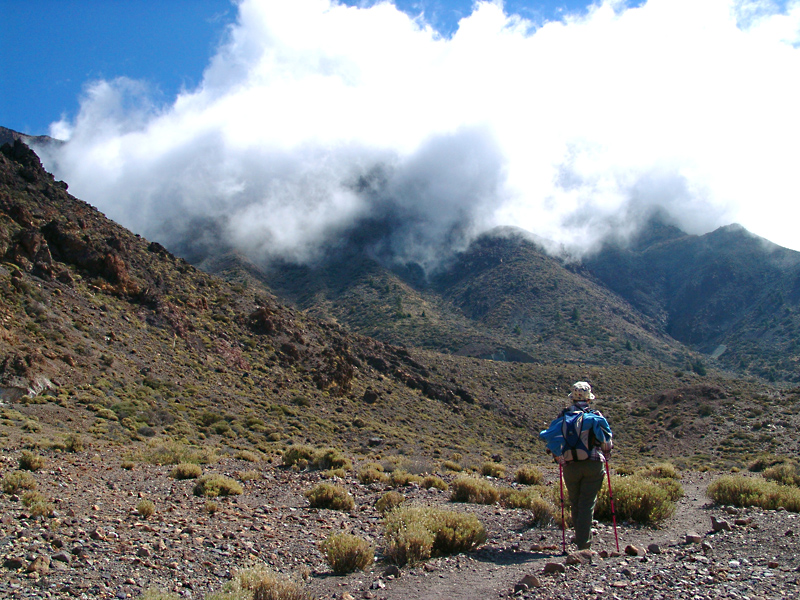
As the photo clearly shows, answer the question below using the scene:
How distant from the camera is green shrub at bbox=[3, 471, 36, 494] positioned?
8.91 metres

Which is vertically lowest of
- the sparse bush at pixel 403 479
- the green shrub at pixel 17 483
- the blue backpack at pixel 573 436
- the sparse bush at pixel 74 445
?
the sparse bush at pixel 403 479

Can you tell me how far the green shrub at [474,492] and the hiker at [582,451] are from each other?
4.82 metres

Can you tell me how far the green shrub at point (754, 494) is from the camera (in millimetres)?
9938

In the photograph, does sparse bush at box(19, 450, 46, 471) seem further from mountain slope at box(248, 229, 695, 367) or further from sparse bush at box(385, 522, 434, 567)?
mountain slope at box(248, 229, 695, 367)

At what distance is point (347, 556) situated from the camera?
659 centimetres

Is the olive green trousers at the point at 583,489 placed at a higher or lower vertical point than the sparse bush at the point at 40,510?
higher

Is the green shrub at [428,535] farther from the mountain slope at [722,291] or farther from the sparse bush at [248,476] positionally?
the mountain slope at [722,291]

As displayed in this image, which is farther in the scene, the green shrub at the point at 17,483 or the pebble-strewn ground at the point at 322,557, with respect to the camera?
the green shrub at the point at 17,483

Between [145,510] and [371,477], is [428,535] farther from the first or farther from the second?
[371,477]

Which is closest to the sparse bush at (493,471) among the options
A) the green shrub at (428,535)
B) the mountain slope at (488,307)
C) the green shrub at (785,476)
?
the green shrub at (785,476)

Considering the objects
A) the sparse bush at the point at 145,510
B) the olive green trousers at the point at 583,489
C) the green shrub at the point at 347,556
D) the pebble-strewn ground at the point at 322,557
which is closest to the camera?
the pebble-strewn ground at the point at 322,557

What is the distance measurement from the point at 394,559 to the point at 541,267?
114987mm

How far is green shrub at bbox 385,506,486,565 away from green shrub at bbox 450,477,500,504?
4.26 m

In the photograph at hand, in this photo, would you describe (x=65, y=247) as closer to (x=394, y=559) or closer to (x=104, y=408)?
(x=104, y=408)
